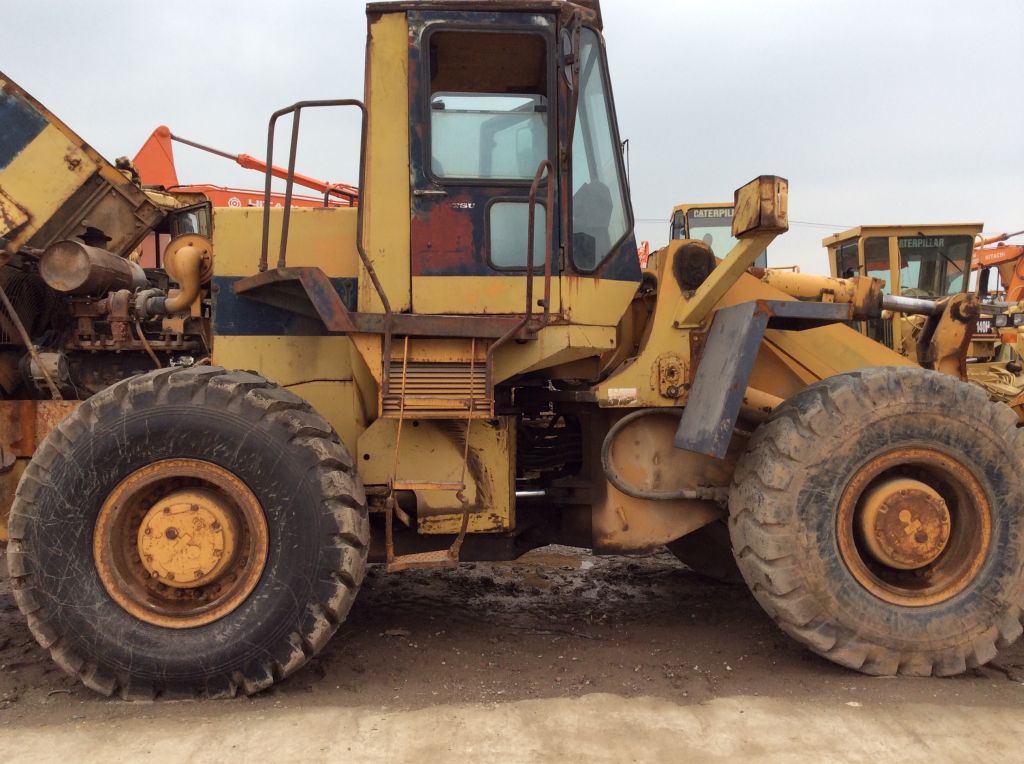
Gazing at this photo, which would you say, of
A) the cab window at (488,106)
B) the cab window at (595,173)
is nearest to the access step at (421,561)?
the cab window at (595,173)

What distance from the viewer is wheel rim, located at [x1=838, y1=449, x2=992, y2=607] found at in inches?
145

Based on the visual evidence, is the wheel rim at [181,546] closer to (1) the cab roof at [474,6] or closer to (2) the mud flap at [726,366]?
(2) the mud flap at [726,366]

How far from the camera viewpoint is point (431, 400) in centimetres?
379

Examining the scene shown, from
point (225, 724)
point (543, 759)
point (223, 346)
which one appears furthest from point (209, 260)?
point (543, 759)

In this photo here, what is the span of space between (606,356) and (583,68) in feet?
Result: 4.68

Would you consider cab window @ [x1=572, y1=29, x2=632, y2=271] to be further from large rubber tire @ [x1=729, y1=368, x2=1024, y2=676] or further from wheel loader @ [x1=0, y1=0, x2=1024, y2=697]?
large rubber tire @ [x1=729, y1=368, x2=1024, y2=676]

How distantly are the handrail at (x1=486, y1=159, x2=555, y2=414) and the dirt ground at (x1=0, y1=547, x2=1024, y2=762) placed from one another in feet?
→ 4.28

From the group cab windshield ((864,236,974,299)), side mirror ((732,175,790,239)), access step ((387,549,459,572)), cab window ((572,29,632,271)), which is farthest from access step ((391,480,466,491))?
cab windshield ((864,236,974,299))

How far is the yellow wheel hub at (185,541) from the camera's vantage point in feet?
11.2

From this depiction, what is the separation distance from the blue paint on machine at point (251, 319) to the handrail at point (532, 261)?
0.86m

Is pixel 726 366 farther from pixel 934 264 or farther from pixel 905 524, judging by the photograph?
pixel 934 264

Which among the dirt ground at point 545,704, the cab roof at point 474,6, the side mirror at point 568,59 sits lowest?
the dirt ground at point 545,704

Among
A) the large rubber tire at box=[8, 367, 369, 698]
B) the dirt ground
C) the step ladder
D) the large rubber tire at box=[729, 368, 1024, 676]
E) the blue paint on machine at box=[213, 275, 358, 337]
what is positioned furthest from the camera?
the blue paint on machine at box=[213, 275, 358, 337]

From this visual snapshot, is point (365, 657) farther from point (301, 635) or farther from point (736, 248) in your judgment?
point (736, 248)
